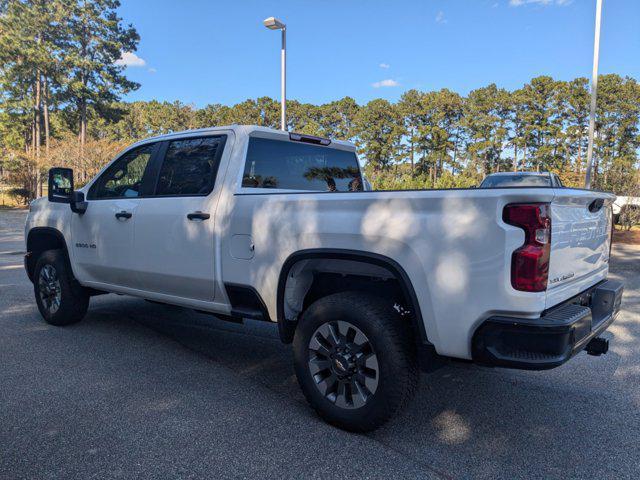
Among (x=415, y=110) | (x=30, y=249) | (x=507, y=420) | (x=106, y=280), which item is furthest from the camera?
(x=415, y=110)

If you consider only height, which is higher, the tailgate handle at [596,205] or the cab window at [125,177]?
the cab window at [125,177]

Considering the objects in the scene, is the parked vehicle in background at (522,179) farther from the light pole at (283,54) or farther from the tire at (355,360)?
the tire at (355,360)

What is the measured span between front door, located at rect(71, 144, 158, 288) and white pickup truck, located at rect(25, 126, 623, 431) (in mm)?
19

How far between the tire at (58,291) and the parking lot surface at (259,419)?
12.8 inches

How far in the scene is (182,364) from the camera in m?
4.10

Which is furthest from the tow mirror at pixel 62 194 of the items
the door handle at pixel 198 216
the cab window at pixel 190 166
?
the door handle at pixel 198 216

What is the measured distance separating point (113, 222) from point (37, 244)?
5.82ft

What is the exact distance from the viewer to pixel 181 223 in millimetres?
3791

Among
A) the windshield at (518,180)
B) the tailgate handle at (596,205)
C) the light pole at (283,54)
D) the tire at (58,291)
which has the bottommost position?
the tire at (58,291)

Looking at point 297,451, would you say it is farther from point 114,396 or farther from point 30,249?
point 30,249

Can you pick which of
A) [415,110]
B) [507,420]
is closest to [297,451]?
[507,420]

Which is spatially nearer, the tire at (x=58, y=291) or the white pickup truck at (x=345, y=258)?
the white pickup truck at (x=345, y=258)

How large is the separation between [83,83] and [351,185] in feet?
129

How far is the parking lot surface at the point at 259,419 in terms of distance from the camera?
2.56 m
